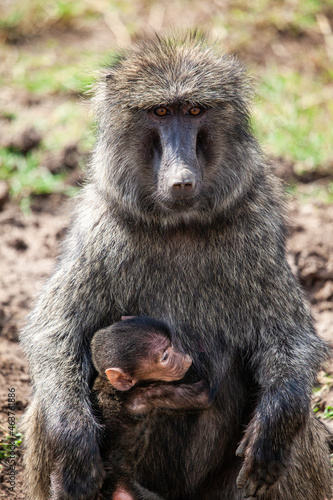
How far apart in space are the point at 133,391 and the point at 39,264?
256 centimetres

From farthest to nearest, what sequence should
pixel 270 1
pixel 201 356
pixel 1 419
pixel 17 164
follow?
1. pixel 270 1
2. pixel 17 164
3. pixel 1 419
4. pixel 201 356

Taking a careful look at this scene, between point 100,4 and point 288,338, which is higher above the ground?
point 100,4

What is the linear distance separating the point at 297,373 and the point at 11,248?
3.12 meters

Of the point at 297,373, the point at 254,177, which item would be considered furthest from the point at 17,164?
the point at 297,373

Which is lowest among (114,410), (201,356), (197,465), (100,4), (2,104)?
(197,465)

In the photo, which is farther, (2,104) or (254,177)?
(2,104)

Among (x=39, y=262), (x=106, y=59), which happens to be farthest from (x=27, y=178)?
(x=106, y=59)

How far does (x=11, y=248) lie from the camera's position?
621 cm

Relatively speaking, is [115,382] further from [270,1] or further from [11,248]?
[270,1]

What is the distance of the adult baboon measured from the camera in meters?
3.73

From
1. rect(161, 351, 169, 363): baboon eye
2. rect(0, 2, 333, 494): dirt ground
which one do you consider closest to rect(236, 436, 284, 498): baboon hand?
rect(161, 351, 169, 363): baboon eye

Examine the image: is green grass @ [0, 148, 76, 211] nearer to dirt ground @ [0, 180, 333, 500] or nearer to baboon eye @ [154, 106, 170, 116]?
dirt ground @ [0, 180, 333, 500]

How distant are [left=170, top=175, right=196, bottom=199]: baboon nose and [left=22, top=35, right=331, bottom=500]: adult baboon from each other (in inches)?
6.5

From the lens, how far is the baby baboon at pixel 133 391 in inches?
144
